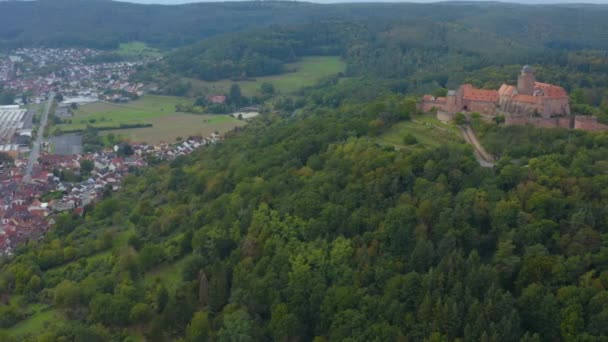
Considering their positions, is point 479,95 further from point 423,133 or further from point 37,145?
point 37,145

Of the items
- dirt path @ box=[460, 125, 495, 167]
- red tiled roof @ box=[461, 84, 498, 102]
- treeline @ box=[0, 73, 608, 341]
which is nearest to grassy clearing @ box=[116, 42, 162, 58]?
treeline @ box=[0, 73, 608, 341]

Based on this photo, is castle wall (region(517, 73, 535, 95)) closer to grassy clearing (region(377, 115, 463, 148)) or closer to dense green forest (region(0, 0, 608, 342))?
dense green forest (region(0, 0, 608, 342))

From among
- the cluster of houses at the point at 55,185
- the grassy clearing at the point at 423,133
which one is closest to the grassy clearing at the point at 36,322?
the cluster of houses at the point at 55,185

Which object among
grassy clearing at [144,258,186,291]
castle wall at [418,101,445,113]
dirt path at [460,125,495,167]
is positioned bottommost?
grassy clearing at [144,258,186,291]

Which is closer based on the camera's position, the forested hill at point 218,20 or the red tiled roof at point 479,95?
the red tiled roof at point 479,95

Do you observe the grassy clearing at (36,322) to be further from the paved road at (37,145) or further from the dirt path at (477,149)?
the dirt path at (477,149)

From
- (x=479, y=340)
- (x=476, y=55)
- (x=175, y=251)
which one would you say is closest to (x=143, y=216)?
(x=175, y=251)
